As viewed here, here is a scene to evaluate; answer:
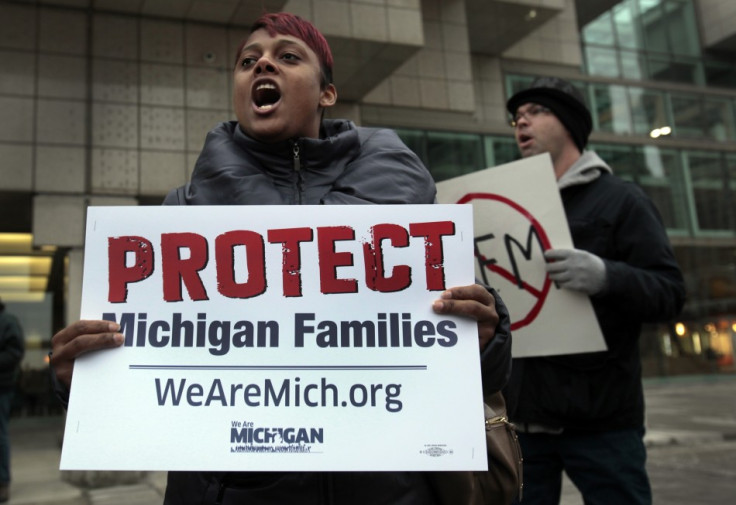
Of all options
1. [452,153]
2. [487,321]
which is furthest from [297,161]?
[452,153]

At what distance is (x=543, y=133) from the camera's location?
258 cm

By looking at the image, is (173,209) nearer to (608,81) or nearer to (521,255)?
(521,255)

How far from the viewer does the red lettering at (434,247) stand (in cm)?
133

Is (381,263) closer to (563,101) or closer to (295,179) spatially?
(295,179)

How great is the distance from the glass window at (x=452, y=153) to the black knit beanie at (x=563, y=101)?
1096cm

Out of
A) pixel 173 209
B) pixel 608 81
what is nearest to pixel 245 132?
pixel 173 209

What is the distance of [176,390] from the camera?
49.5 inches

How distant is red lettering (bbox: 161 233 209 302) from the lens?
1.32 meters

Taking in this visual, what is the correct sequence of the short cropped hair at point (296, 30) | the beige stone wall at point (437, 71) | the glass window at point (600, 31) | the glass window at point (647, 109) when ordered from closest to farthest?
the short cropped hair at point (296, 30), the beige stone wall at point (437, 71), the glass window at point (647, 109), the glass window at point (600, 31)

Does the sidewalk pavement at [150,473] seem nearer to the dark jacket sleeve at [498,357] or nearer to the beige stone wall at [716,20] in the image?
the dark jacket sleeve at [498,357]

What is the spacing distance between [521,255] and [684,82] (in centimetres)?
1934

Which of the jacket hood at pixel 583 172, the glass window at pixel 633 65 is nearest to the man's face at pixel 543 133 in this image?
the jacket hood at pixel 583 172

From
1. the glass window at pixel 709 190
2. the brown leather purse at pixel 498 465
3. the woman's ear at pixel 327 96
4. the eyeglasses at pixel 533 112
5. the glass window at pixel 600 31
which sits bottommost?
the brown leather purse at pixel 498 465

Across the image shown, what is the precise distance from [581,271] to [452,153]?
477 inches
